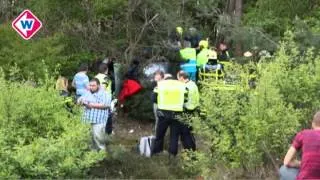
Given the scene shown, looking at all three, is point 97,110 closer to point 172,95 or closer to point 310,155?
point 172,95

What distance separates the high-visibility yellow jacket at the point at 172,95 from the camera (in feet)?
42.6

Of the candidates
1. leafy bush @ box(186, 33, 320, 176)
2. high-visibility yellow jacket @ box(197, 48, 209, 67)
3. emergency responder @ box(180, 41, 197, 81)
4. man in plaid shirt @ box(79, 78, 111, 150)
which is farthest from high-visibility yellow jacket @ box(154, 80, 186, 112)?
high-visibility yellow jacket @ box(197, 48, 209, 67)

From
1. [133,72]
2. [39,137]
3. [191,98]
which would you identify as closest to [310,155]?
[39,137]

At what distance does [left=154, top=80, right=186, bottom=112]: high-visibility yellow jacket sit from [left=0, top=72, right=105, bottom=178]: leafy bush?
2.95 m

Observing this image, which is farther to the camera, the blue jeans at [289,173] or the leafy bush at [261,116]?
the leafy bush at [261,116]

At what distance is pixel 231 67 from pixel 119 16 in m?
7.93

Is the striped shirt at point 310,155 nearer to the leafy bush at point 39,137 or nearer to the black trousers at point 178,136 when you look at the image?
the leafy bush at point 39,137

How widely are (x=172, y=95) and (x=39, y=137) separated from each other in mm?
3779

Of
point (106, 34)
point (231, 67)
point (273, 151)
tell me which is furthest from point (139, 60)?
point (273, 151)

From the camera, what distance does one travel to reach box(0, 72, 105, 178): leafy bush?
902 centimetres

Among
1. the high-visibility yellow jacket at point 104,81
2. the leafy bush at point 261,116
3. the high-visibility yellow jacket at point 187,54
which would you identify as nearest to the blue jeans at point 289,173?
the leafy bush at point 261,116

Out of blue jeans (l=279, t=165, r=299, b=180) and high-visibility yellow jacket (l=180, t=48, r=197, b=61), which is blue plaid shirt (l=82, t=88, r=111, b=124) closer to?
blue jeans (l=279, t=165, r=299, b=180)

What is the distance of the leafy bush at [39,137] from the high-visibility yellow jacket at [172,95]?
295cm

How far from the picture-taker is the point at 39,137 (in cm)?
980
